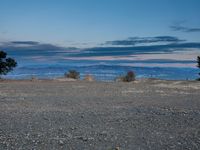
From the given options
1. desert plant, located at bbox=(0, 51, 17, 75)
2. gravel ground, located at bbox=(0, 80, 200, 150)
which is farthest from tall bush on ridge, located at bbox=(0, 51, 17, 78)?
gravel ground, located at bbox=(0, 80, 200, 150)

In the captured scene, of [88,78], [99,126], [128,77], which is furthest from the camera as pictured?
[128,77]

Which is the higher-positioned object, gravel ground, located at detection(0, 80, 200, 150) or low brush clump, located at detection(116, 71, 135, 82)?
gravel ground, located at detection(0, 80, 200, 150)

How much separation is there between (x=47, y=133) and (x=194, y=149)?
3.67 m

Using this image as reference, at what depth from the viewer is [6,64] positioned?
1684 inches

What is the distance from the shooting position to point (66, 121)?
13062 millimetres

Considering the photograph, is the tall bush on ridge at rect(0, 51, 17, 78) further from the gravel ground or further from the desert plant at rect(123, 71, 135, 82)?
the gravel ground

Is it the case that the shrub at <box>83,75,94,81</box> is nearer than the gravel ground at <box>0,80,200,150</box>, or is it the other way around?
the gravel ground at <box>0,80,200,150</box>

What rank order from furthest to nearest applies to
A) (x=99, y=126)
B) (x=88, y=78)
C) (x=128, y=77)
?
(x=128, y=77), (x=88, y=78), (x=99, y=126)

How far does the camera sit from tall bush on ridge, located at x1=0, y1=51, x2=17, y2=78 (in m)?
42.5

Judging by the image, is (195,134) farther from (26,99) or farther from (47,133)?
(26,99)

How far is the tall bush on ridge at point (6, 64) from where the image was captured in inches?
1673

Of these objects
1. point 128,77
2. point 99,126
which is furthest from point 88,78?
point 99,126

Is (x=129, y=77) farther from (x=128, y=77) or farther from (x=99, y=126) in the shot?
(x=99, y=126)

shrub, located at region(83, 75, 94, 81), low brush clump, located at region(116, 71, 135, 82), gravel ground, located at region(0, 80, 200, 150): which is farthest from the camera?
low brush clump, located at region(116, 71, 135, 82)
